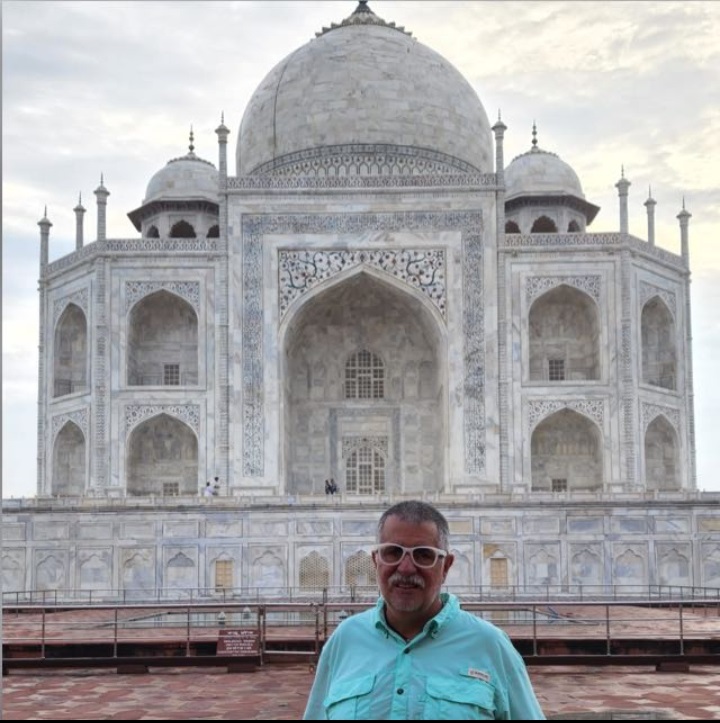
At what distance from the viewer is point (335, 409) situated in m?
29.9

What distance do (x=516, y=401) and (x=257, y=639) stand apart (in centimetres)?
1704

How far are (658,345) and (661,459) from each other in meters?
2.78

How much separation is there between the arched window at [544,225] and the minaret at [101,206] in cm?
1157

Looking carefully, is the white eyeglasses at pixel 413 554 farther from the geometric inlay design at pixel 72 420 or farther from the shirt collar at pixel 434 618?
the geometric inlay design at pixel 72 420

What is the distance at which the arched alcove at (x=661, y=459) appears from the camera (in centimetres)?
2931

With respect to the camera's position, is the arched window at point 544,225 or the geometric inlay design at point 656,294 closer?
the geometric inlay design at point 656,294

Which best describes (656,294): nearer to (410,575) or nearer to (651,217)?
(651,217)

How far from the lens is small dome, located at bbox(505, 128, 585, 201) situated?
109 ft

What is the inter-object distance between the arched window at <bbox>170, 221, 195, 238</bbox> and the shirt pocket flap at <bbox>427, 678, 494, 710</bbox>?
1230 inches

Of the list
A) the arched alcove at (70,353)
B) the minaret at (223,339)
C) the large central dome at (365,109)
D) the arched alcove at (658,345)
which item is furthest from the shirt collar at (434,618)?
the large central dome at (365,109)

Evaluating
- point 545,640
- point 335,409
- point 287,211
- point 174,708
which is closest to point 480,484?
point 335,409

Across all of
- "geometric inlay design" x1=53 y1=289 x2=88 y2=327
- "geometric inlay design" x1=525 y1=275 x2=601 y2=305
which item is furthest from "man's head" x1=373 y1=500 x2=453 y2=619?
"geometric inlay design" x1=53 y1=289 x2=88 y2=327

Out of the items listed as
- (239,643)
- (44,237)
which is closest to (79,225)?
(44,237)

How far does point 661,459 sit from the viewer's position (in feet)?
96.8
